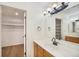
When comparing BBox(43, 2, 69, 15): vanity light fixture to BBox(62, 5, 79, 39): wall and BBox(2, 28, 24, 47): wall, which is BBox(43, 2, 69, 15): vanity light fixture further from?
BBox(2, 28, 24, 47): wall

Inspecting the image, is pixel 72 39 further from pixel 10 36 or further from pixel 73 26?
pixel 10 36

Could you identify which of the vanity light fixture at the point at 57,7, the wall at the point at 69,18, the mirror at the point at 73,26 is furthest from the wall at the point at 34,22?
the mirror at the point at 73,26

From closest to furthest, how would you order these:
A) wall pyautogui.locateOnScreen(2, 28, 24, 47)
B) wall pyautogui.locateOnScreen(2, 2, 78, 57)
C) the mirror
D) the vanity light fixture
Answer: the mirror, the vanity light fixture, wall pyautogui.locateOnScreen(2, 2, 78, 57), wall pyautogui.locateOnScreen(2, 28, 24, 47)

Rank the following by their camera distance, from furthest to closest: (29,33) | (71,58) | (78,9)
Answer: (29,33)
(78,9)
(71,58)

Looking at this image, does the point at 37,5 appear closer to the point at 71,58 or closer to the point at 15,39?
the point at 71,58

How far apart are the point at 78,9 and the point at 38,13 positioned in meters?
1.67

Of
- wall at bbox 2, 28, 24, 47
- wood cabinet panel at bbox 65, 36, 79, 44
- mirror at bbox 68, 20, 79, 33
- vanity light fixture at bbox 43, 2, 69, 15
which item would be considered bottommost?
wall at bbox 2, 28, 24, 47

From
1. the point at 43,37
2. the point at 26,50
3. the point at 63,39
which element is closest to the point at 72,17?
the point at 63,39

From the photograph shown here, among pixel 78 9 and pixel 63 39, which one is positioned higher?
pixel 78 9

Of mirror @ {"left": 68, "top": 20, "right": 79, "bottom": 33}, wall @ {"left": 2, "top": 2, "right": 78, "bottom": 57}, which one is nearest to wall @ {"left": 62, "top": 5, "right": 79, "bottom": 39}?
mirror @ {"left": 68, "top": 20, "right": 79, "bottom": 33}

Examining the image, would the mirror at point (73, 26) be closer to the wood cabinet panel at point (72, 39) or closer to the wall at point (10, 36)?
the wood cabinet panel at point (72, 39)

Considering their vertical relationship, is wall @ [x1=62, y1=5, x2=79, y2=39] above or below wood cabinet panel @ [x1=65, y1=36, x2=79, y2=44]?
above

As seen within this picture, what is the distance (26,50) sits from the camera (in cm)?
345

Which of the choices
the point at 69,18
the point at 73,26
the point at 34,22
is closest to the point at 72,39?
the point at 73,26
